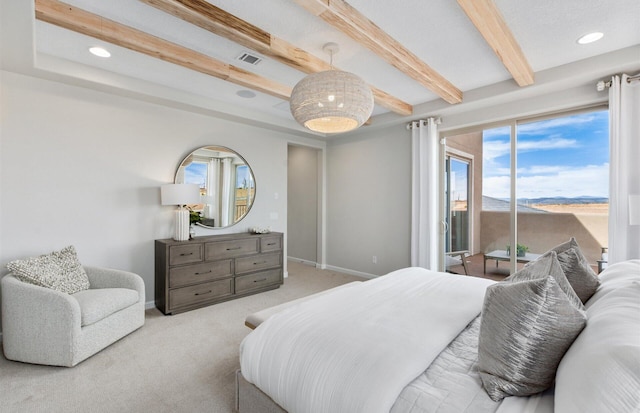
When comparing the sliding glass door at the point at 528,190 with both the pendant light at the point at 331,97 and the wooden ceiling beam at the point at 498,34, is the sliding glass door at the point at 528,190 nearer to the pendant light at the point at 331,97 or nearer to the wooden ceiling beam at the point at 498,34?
the wooden ceiling beam at the point at 498,34

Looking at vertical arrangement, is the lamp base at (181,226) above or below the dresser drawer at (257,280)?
above

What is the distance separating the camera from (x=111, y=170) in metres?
3.45

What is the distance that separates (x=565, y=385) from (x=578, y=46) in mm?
3100

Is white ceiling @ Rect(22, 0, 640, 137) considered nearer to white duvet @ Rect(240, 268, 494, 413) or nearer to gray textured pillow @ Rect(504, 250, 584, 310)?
gray textured pillow @ Rect(504, 250, 584, 310)

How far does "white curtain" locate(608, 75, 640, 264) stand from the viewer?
9.49 ft

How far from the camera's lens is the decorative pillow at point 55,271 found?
8.12 feet

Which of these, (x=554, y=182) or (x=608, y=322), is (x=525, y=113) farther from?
(x=608, y=322)

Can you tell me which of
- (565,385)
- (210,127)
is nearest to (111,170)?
(210,127)

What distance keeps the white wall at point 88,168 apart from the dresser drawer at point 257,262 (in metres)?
0.69

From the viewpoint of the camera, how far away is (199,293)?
3.63m

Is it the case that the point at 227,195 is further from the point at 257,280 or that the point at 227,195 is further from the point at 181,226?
the point at 257,280

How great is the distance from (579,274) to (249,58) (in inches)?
119

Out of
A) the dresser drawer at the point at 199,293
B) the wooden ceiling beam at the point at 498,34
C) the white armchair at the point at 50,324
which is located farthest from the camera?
the dresser drawer at the point at 199,293

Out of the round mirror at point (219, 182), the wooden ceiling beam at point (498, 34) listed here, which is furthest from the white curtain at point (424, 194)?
the round mirror at point (219, 182)
